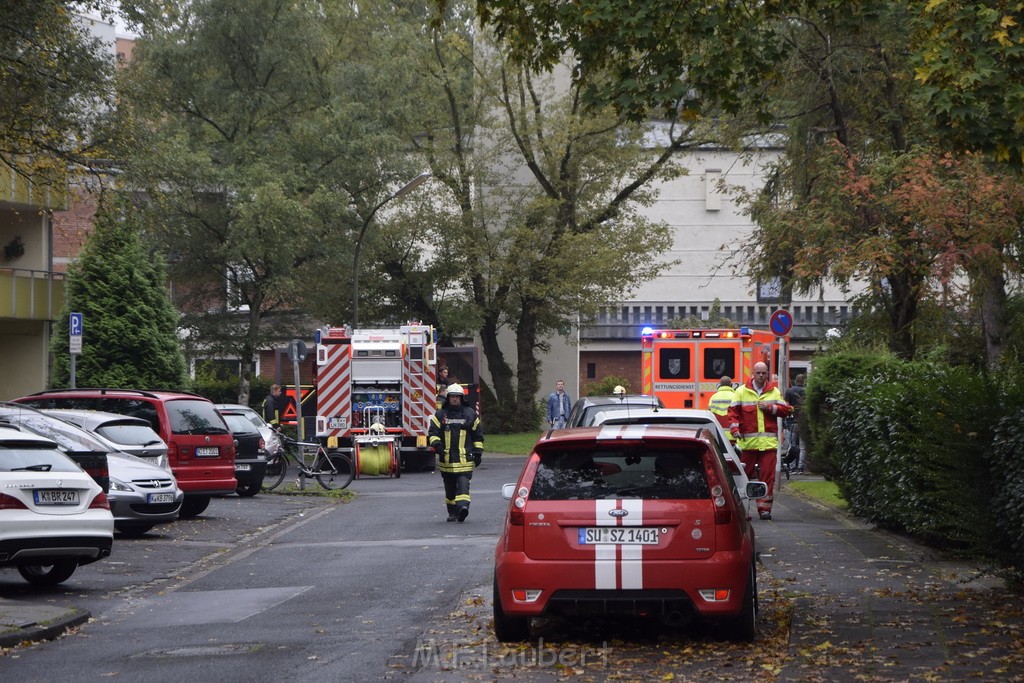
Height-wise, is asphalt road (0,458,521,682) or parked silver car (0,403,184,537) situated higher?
parked silver car (0,403,184,537)

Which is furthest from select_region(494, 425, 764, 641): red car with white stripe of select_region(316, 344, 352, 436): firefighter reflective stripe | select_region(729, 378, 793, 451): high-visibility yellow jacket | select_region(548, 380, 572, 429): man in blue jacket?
select_region(548, 380, 572, 429): man in blue jacket

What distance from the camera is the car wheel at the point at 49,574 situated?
1373 cm

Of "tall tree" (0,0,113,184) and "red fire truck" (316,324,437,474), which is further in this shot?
"red fire truck" (316,324,437,474)

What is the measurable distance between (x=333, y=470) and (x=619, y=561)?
1742 centimetres

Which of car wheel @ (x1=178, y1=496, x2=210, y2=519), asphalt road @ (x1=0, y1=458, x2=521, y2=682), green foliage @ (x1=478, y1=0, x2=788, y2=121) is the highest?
green foliage @ (x1=478, y1=0, x2=788, y2=121)

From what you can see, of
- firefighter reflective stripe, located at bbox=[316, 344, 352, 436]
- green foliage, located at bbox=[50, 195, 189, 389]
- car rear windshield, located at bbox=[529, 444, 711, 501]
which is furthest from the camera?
green foliage, located at bbox=[50, 195, 189, 389]

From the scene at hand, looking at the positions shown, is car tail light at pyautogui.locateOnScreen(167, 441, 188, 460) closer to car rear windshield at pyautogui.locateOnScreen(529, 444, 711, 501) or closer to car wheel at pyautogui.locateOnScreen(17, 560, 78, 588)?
car wheel at pyautogui.locateOnScreen(17, 560, 78, 588)

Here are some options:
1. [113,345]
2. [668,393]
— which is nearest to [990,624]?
[668,393]

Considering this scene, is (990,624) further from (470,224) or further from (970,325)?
(470,224)

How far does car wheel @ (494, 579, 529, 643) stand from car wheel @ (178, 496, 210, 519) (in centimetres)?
1185

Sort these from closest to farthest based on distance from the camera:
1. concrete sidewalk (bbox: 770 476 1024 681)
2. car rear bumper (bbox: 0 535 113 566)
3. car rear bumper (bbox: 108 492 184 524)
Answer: concrete sidewalk (bbox: 770 476 1024 681)
car rear bumper (bbox: 0 535 113 566)
car rear bumper (bbox: 108 492 184 524)

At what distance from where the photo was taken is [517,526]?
372 inches

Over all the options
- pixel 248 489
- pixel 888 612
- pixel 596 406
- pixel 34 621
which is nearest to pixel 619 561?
pixel 888 612

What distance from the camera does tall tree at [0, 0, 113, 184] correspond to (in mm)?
17531
